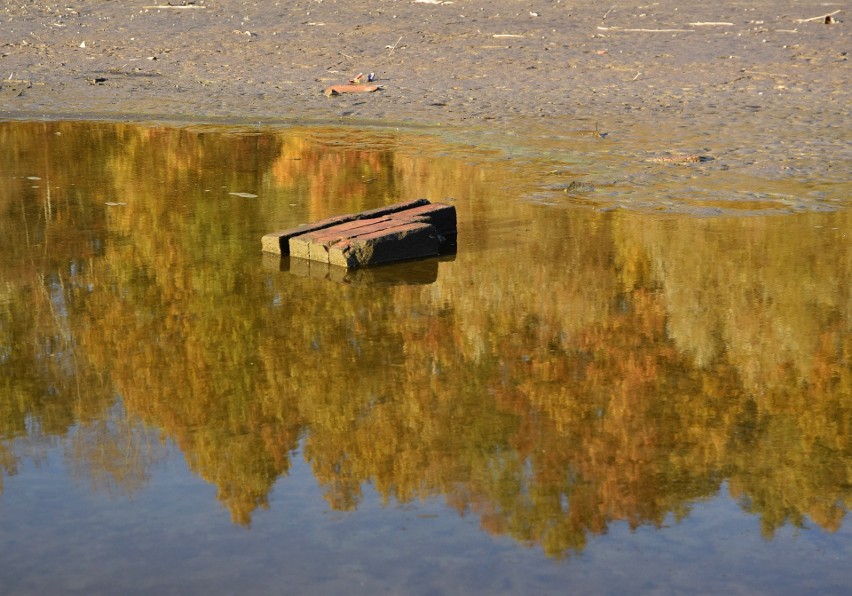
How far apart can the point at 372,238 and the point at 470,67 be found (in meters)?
8.36

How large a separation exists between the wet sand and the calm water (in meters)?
3.78

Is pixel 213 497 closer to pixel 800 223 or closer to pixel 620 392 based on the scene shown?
pixel 620 392

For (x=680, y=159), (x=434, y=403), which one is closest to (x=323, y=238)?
(x=434, y=403)

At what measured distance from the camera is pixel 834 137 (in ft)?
34.1

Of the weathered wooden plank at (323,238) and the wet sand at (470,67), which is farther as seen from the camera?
the wet sand at (470,67)

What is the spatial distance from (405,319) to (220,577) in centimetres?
228

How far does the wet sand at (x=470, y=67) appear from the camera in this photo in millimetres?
11469

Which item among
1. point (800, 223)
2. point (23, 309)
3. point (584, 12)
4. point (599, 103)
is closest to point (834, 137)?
point (599, 103)

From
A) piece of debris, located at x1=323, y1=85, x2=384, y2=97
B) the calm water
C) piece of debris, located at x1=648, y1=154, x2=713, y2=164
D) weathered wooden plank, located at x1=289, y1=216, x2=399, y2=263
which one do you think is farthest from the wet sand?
weathered wooden plank, located at x1=289, y1=216, x2=399, y2=263

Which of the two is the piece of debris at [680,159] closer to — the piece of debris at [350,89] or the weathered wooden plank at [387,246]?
the weathered wooden plank at [387,246]

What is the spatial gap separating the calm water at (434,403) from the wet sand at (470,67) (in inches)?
149

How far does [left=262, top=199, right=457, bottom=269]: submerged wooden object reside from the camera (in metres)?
6.12

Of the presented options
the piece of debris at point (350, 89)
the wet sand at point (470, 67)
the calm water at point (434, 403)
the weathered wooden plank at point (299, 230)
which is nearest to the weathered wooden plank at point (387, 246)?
the calm water at point (434, 403)

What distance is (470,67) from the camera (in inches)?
556
